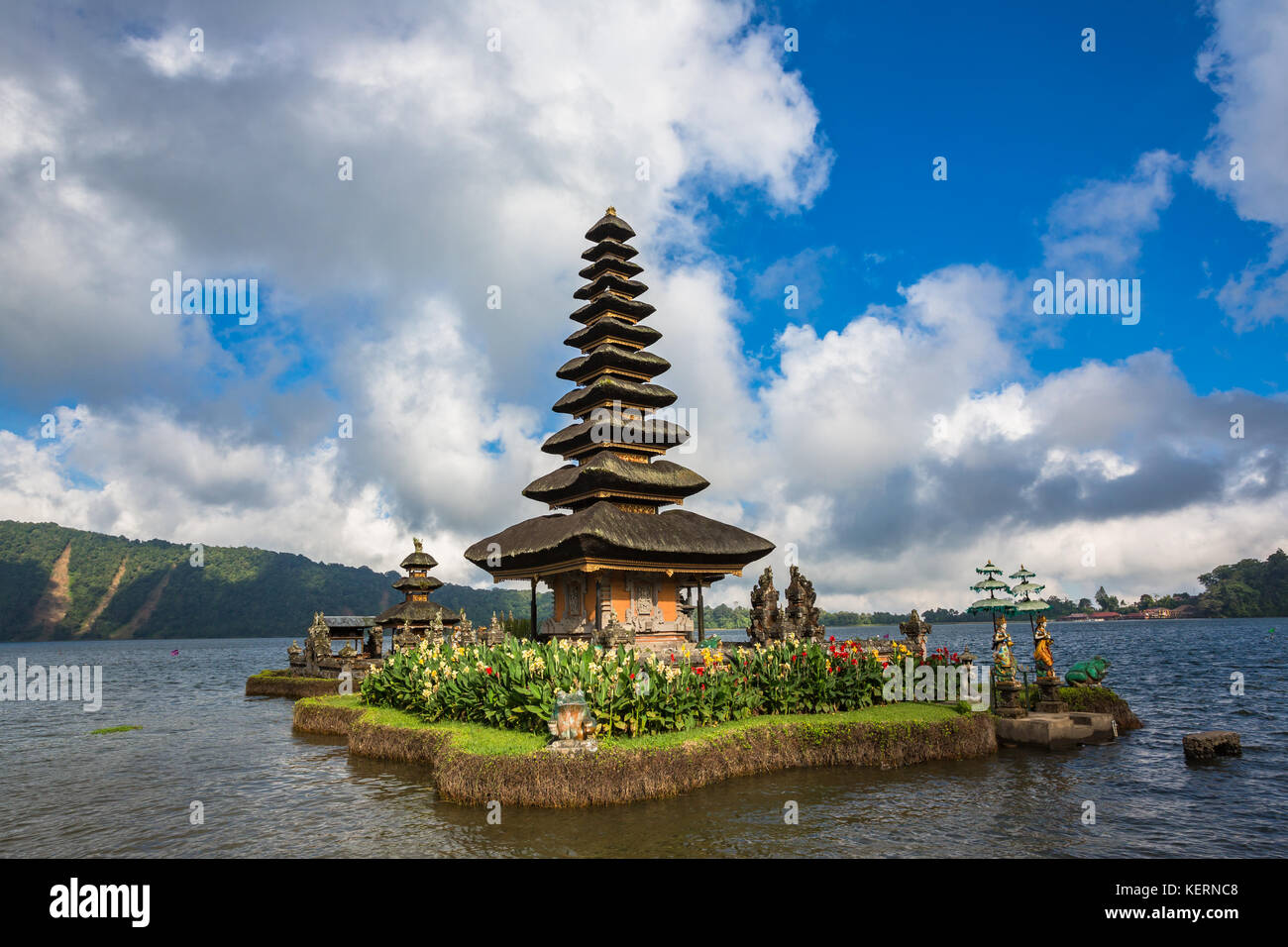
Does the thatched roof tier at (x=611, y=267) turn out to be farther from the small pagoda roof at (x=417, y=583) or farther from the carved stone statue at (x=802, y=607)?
the small pagoda roof at (x=417, y=583)

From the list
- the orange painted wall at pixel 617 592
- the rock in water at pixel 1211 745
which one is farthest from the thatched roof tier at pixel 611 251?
the rock in water at pixel 1211 745

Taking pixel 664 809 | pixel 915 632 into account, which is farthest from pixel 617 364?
pixel 664 809

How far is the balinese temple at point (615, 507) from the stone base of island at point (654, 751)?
8837 mm

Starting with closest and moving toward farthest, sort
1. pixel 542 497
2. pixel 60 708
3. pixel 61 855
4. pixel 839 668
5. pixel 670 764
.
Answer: pixel 61 855
pixel 670 764
pixel 839 668
pixel 542 497
pixel 60 708

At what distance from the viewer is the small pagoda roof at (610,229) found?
111ft

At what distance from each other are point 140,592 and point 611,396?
160 metres

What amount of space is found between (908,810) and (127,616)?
173033 millimetres

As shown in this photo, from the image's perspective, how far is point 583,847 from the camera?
11023 millimetres

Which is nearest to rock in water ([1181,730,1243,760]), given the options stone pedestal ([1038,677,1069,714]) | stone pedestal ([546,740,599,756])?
stone pedestal ([1038,677,1069,714])

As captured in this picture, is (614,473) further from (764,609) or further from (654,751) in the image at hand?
(654,751)

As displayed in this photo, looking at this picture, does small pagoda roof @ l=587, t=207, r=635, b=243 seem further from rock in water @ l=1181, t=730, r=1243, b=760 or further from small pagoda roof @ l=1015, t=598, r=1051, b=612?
rock in water @ l=1181, t=730, r=1243, b=760
